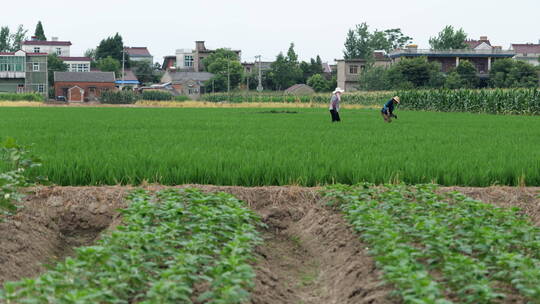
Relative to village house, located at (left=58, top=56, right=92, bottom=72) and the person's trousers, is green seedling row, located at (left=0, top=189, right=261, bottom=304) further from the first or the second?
village house, located at (left=58, top=56, right=92, bottom=72)

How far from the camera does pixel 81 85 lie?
90.1m

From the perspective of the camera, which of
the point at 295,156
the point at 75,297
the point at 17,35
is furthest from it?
the point at 17,35

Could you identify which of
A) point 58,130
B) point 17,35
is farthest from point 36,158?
point 17,35

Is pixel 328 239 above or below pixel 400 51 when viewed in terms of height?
below

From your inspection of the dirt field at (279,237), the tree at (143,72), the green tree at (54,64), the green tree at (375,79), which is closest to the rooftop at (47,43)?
the tree at (143,72)

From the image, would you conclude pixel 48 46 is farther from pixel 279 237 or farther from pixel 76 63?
pixel 279 237

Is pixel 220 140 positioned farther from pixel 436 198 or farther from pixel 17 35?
pixel 17 35

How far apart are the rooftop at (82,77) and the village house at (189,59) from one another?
38.9 m

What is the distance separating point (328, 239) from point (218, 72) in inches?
3875

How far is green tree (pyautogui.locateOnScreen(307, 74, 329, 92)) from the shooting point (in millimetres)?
104625

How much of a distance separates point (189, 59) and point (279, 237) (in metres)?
141

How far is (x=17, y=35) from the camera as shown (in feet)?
453

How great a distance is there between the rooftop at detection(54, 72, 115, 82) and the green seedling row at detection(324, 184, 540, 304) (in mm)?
86444

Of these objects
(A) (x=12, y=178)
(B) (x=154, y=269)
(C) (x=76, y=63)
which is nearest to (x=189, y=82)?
(C) (x=76, y=63)
